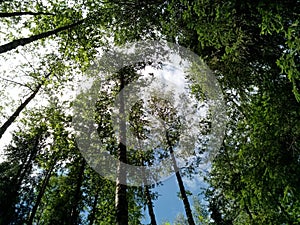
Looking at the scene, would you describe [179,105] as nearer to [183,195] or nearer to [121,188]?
[183,195]

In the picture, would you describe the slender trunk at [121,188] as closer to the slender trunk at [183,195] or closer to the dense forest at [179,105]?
the dense forest at [179,105]

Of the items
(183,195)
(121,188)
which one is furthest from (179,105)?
(121,188)

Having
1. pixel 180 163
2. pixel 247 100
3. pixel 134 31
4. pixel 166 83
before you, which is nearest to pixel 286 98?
pixel 247 100

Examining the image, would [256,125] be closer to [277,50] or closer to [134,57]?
[277,50]

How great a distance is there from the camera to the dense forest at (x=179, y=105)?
495cm

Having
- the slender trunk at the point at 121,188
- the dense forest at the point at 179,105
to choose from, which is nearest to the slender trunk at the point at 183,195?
the dense forest at the point at 179,105

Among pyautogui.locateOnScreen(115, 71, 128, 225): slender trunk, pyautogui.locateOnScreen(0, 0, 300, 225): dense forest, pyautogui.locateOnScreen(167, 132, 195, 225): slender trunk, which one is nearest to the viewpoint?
pyautogui.locateOnScreen(0, 0, 300, 225): dense forest

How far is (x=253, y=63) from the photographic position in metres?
6.46

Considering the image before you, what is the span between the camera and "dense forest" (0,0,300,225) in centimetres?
495

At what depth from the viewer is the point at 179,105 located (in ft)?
66.6

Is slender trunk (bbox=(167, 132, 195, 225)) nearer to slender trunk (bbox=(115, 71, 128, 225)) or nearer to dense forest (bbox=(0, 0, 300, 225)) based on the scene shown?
dense forest (bbox=(0, 0, 300, 225))

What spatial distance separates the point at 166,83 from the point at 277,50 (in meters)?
12.7

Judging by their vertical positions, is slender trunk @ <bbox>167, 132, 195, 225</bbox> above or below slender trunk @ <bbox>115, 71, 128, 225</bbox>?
above

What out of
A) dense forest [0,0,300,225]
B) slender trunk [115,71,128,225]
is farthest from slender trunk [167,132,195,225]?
slender trunk [115,71,128,225]
